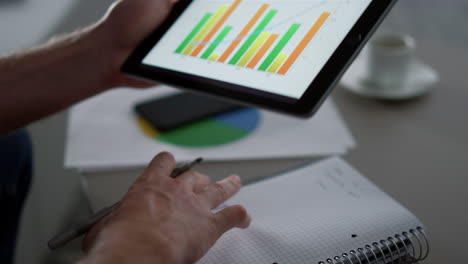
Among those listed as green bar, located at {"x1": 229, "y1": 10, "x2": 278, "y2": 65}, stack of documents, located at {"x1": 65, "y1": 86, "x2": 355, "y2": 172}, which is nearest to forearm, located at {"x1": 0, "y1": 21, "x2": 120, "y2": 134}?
stack of documents, located at {"x1": 65, "y1": 86, "x2": 355, "y2": 172}

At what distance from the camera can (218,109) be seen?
922 mm

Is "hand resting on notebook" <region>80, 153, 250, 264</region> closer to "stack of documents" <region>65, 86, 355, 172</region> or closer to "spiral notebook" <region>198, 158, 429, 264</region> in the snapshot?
"spiral notebook" <region>198, 158, 429, 264</region>

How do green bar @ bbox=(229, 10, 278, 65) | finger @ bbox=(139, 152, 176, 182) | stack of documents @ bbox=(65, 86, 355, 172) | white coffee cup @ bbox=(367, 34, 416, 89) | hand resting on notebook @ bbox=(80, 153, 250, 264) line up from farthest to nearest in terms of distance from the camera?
white coffee cup @ bbox=(367, 34, 416, 89) → stack of documents @ bbox=(65, 86, 355, 172) → green bar @ bbox=(229, 10, 278, 65) → finger @ bbox=(139, 152, 176, 182) → hand resting on notebook @ bbox=(80, 153, 250, 264)

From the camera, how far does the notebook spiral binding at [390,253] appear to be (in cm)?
55

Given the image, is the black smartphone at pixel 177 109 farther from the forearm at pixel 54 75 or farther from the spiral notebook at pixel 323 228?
the spiral notebook at pixel 323 228

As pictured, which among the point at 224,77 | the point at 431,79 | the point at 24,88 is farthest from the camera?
the point at 431,79

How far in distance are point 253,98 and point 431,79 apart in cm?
51

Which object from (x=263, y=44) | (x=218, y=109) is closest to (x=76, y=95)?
(x=218, y=109)

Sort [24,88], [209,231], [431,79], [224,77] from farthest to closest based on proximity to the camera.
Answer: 1. [431,79]
2. [24,88]
3. [224,77]
4. [209,231]

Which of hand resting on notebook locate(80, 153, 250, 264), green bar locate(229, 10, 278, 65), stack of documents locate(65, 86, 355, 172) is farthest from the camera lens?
stack of documents locate(65, 86, 355, 172)

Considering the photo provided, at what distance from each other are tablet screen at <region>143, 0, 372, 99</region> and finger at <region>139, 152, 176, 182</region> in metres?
0.14

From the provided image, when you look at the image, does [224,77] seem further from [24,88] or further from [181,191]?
[24,88]

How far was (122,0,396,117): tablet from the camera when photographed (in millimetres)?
603

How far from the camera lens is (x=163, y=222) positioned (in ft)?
1.69
